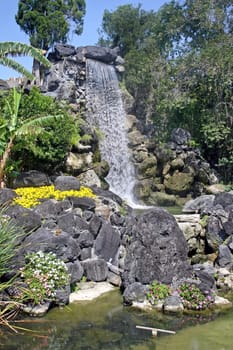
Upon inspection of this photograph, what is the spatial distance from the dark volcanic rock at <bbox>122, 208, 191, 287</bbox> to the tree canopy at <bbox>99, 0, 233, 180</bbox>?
15.7 meters

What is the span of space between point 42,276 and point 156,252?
2.19 m

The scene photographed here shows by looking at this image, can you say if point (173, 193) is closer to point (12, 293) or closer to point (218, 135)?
point (218, 135)

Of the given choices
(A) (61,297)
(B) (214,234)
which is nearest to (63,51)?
(B) (214,234)

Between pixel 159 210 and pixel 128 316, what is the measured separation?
87.6 inches

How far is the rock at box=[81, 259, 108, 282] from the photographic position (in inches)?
349

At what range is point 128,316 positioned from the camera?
704 centimetres

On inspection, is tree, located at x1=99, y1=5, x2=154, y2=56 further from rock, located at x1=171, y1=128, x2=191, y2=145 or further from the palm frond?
the palm frond

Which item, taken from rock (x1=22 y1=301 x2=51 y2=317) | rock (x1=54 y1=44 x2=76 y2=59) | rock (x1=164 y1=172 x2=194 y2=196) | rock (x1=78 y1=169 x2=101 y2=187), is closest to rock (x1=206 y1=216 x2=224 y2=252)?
rock (x1=22 y1=301 x2=51 y2=317)

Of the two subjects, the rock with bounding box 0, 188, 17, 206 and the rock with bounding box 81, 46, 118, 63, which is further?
the rock with bounding box 81, 46, 118, 63

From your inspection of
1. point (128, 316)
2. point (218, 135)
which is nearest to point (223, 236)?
point (128, 316)

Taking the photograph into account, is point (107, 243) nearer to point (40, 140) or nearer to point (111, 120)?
point (40, 140)

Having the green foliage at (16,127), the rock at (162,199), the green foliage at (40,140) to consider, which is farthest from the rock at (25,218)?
the rock at (162,199)

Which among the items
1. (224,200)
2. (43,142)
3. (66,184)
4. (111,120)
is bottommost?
(224,200)

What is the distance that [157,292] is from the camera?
7508 millimetres
